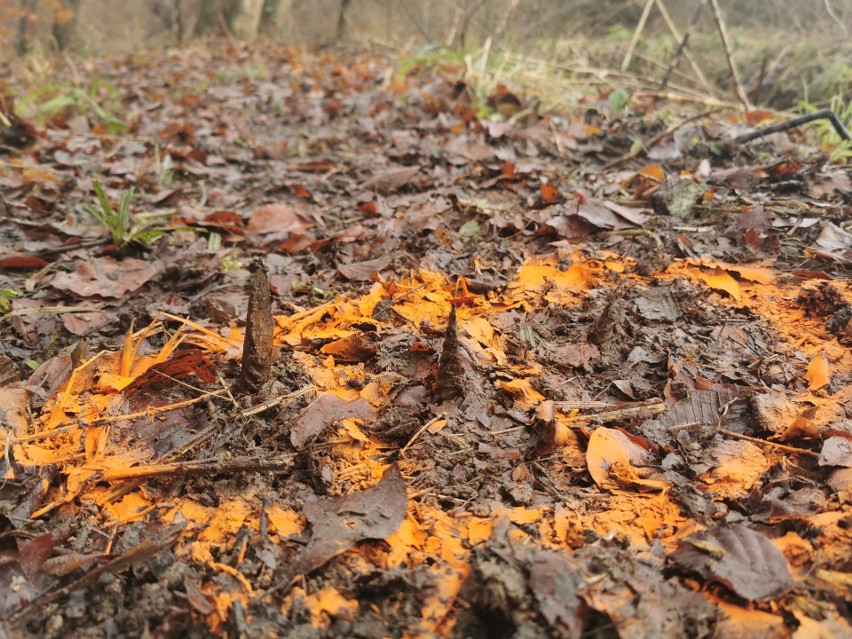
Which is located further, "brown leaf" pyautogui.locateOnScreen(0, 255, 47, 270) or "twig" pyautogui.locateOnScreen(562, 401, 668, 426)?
"brown leaf" pyautogui.locateOnScreen(0, 255, 47, 270)

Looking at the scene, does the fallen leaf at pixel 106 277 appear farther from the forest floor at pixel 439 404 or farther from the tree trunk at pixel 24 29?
the tree trunk at pixel 24 29

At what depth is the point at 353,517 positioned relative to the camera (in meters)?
1.22

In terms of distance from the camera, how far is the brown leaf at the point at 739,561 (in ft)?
3.33

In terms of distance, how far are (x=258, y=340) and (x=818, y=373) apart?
5.07 feet

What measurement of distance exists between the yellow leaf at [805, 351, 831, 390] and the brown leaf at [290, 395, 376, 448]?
3.95 feet

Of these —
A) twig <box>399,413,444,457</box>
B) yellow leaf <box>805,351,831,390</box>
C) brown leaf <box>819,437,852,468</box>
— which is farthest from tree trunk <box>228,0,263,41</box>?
brown leaf <box>819,437,852,468</box>

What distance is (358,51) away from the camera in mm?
7789

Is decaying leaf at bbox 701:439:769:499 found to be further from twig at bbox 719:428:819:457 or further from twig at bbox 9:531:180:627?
twig at bbox 9:531:180:627

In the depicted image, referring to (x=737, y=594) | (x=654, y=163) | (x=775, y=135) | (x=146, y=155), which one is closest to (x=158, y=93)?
(x=146, y=155)

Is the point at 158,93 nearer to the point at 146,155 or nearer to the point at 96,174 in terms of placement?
the point at 146,155

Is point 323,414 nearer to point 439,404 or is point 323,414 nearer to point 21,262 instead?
point 439,404

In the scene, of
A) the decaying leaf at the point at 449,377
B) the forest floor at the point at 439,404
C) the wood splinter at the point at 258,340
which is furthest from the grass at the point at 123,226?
the decaying leaf at the point at 449,377

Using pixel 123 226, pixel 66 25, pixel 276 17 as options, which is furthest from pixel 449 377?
pixel 66 25

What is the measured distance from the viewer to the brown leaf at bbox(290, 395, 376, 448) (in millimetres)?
1416
